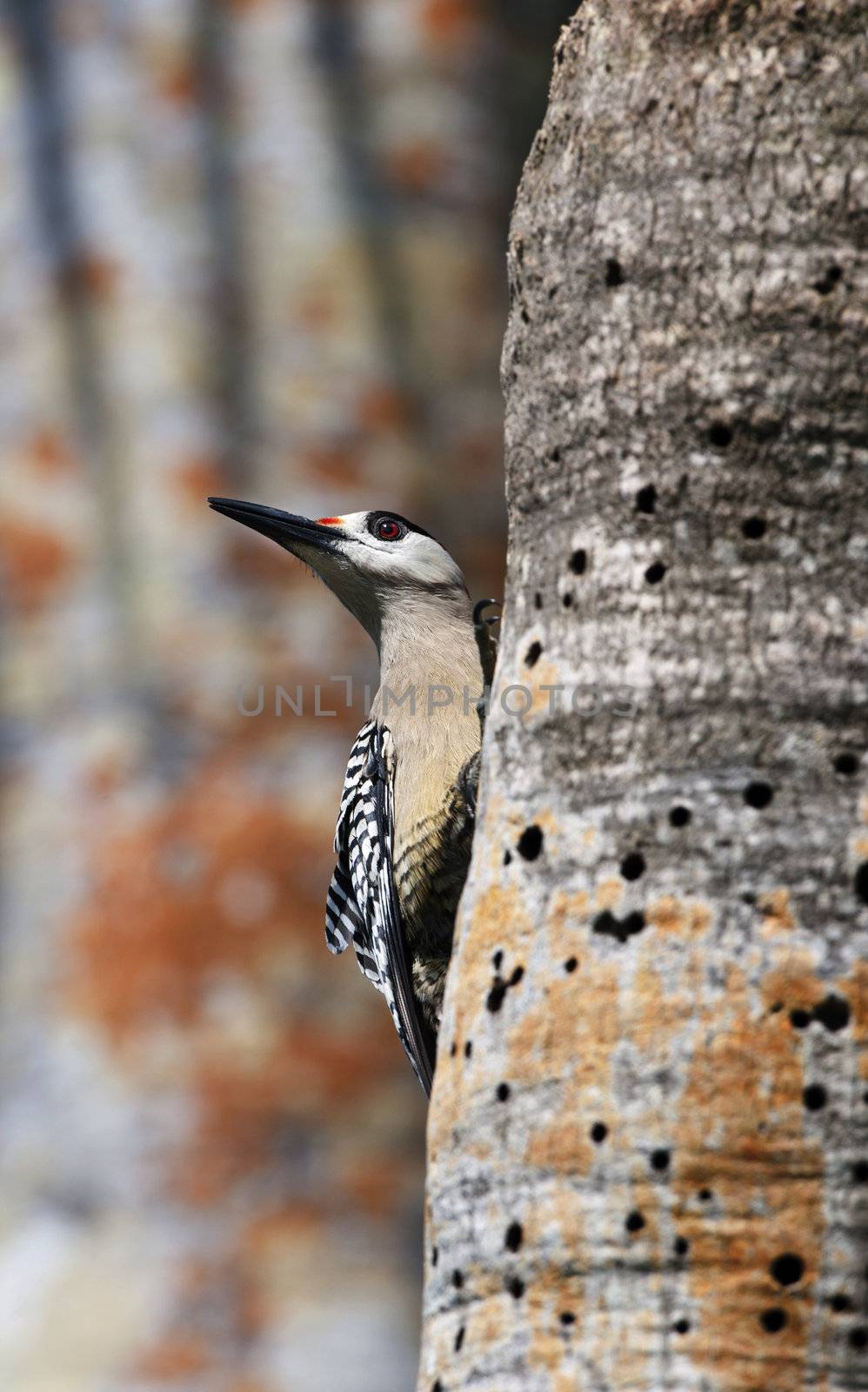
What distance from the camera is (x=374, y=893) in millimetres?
5570

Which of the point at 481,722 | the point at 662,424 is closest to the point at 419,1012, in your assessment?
the point at 481,722

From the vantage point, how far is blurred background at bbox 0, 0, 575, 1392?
230 inches

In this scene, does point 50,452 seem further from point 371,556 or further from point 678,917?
point 678,917

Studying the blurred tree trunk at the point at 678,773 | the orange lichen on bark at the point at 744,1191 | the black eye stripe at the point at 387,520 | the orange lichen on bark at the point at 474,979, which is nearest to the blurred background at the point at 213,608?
the black eye stripe at the point at 387,520

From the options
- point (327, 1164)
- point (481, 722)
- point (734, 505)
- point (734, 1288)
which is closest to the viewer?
point (734, 1288)

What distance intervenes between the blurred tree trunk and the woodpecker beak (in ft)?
9.41

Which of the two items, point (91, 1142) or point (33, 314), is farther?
point (33, 314)

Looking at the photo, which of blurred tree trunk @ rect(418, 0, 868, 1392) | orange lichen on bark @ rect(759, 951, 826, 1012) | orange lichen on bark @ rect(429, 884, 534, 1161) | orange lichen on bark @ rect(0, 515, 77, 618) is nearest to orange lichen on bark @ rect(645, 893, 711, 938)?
blurred tree trunk @ rect(418, 0, 868, 1392)

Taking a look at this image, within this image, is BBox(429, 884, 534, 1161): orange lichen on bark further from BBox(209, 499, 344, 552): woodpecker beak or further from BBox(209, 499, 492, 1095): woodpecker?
BBox(209, 499, 344, 552): woodpecker beak

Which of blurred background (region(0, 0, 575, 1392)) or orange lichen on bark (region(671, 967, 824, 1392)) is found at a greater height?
blurred background (region(0, 0, 575, 1392))

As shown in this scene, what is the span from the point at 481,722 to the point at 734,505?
2.56m

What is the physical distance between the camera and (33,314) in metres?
6.89

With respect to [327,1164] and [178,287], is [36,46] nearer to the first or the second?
[178,287]

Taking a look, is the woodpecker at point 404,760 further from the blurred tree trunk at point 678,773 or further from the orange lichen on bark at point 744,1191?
the orange lichen on bark at point 744,1191
